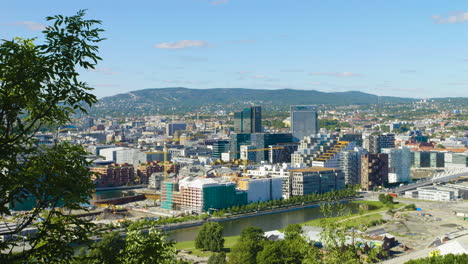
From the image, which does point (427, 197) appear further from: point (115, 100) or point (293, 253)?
point (115, 100)

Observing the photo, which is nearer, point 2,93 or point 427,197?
point 2,93

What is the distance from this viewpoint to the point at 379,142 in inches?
1212

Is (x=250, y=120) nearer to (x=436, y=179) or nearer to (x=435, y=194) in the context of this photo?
(x=436, y=179)

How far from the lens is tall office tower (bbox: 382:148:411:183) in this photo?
26766 mm

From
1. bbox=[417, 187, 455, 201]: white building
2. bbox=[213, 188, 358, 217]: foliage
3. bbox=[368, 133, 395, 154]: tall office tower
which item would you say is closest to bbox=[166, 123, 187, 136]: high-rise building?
bbox=[368, 133, 395, 154]: tall office tower

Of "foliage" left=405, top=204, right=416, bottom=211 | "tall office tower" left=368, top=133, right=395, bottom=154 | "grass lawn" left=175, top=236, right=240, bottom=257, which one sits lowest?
"grass lawn" left=175, top=236, right=240, bottom=257

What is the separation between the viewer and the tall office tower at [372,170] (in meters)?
24.4

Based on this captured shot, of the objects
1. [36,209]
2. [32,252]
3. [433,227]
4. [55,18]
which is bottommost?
[433,227]

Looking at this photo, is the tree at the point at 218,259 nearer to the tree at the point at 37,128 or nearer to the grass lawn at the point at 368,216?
the grass lawn at the point at 368,216

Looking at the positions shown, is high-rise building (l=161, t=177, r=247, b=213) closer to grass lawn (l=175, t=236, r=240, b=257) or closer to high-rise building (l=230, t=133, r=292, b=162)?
grass lawn (l=175, t=236, r=240, b=257)

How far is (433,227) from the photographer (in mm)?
15812

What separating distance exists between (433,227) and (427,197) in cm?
651

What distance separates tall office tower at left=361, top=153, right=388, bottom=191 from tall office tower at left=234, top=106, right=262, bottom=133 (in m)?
12.4

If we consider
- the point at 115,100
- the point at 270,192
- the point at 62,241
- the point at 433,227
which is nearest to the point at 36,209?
the point at 62,241
